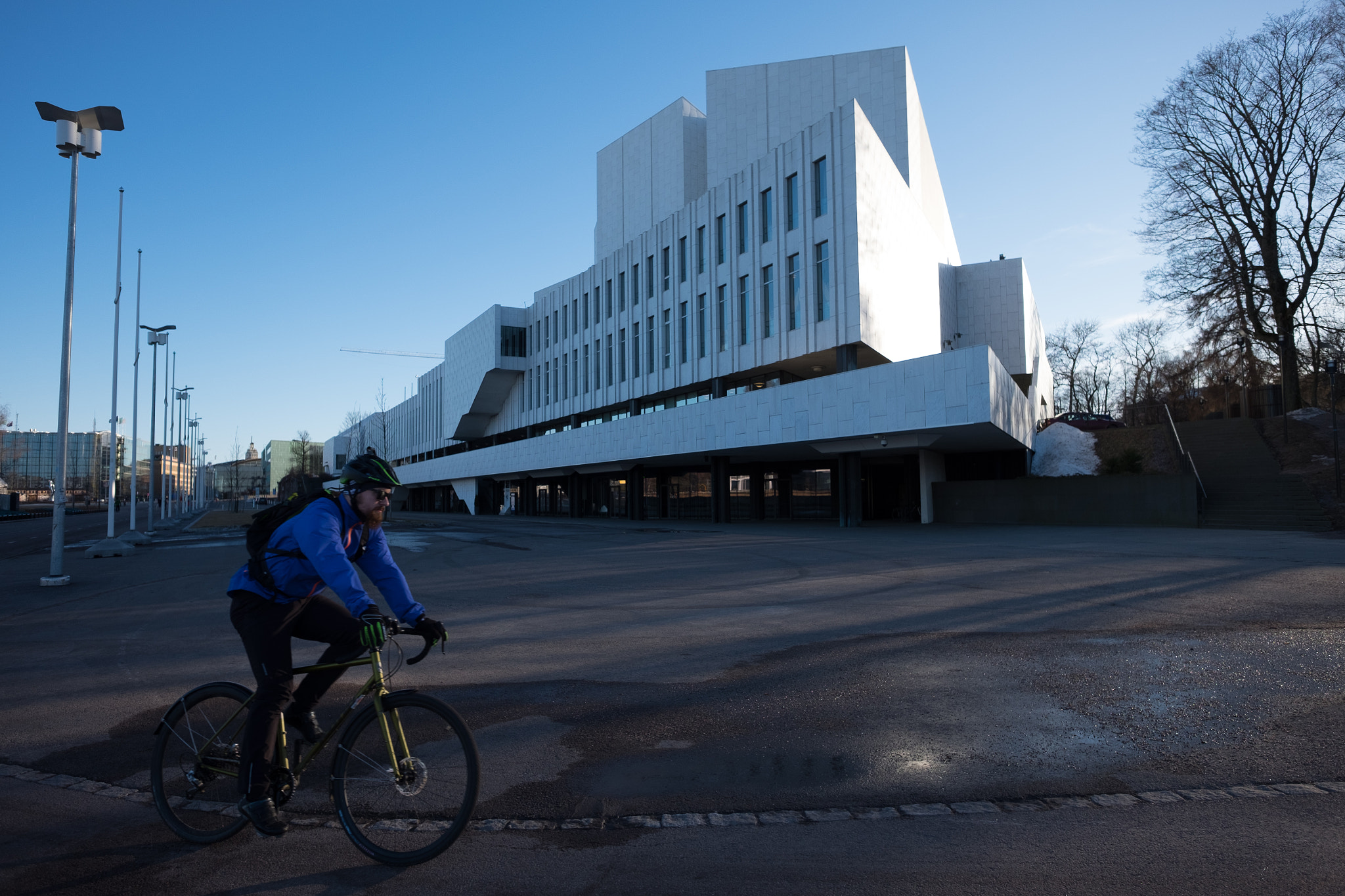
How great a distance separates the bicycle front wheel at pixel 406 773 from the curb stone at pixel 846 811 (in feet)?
0.37

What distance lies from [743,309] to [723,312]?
1.53 m

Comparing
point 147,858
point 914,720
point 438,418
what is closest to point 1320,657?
point 914,720

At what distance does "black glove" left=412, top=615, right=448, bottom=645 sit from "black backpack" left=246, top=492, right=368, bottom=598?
63cm

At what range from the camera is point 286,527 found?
335cm

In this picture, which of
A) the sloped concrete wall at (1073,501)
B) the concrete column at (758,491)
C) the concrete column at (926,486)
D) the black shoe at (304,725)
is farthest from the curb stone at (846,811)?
the concrete column at (758,491)

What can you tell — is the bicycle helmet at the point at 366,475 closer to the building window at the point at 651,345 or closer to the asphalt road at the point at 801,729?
the asphalt road at the point at 801,729

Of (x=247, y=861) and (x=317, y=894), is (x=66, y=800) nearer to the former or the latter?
(x=247, y=861)

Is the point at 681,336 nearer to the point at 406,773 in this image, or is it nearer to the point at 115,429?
the point at 115,429

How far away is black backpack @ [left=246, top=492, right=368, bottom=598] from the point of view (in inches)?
133

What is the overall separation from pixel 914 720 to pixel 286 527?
4.09m

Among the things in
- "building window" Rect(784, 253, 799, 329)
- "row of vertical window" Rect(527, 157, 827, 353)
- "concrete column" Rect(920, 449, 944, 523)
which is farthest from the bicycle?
"concrete column" Rect(920, 449, 944, 523)

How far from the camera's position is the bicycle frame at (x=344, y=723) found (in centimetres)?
335

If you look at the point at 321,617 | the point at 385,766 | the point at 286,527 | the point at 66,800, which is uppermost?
the point at 286,527

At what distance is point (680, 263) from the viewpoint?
40312 millimetres
